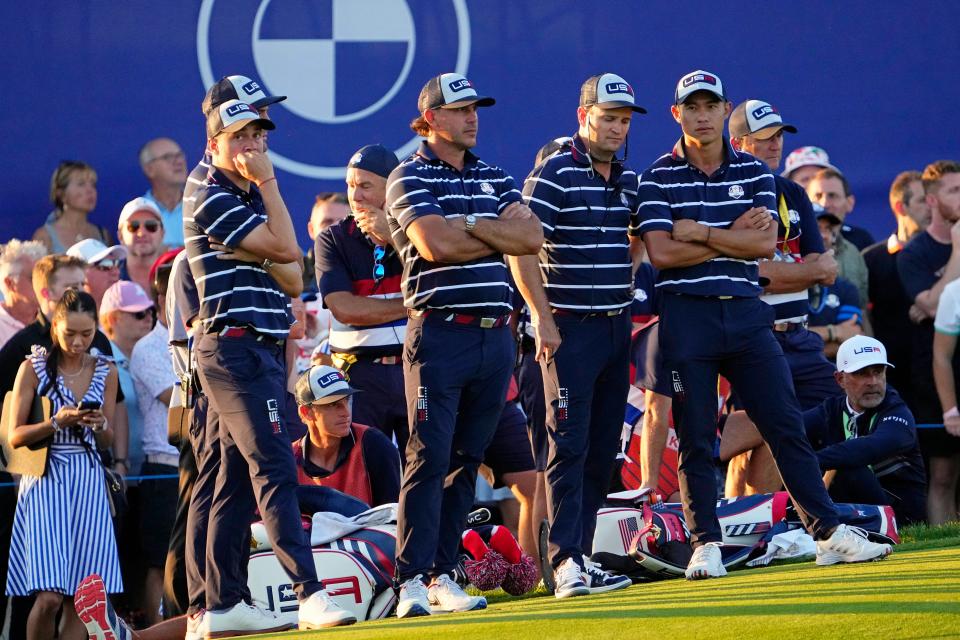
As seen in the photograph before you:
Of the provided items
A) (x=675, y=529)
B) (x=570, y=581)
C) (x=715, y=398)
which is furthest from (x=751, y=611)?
(x=675, y=529)

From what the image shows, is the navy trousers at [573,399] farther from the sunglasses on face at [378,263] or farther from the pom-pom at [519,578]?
the sunglasses on face at [378,263]

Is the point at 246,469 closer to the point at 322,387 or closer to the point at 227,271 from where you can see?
the point at 227,271

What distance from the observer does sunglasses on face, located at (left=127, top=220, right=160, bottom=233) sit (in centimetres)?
940

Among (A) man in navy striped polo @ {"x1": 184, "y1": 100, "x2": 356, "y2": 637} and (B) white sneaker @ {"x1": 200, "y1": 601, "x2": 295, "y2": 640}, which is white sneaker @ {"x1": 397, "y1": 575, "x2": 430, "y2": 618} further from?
(B) white sneaker @ {"x1": 200, "y1": 601, "x2": 295, "y2": 640}

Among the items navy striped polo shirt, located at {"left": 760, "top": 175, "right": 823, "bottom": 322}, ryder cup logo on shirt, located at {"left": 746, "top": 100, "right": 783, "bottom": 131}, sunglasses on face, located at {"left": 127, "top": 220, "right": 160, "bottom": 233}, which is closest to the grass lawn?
navy striped polo shirt, located at {"left": 760, "top": 175, "right": 823, "bottom": 322}

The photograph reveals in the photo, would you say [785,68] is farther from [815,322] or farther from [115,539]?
[115,539]

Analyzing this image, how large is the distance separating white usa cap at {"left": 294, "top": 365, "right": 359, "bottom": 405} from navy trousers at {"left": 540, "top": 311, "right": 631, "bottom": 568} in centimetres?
115

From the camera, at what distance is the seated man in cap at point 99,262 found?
29.9ft

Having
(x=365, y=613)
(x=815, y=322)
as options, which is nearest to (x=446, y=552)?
(x=365, y=613)

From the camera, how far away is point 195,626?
19.7 ft

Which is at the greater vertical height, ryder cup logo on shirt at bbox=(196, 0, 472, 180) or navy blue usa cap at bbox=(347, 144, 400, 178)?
ryder cup logo on shirt at bbox=(196, 0, 472, 180)

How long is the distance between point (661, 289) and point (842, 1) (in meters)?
4.59

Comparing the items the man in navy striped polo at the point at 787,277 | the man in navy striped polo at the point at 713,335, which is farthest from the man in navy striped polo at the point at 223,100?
the man in navy striped polo at the point at 787,277

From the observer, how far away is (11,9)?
9781 mm
